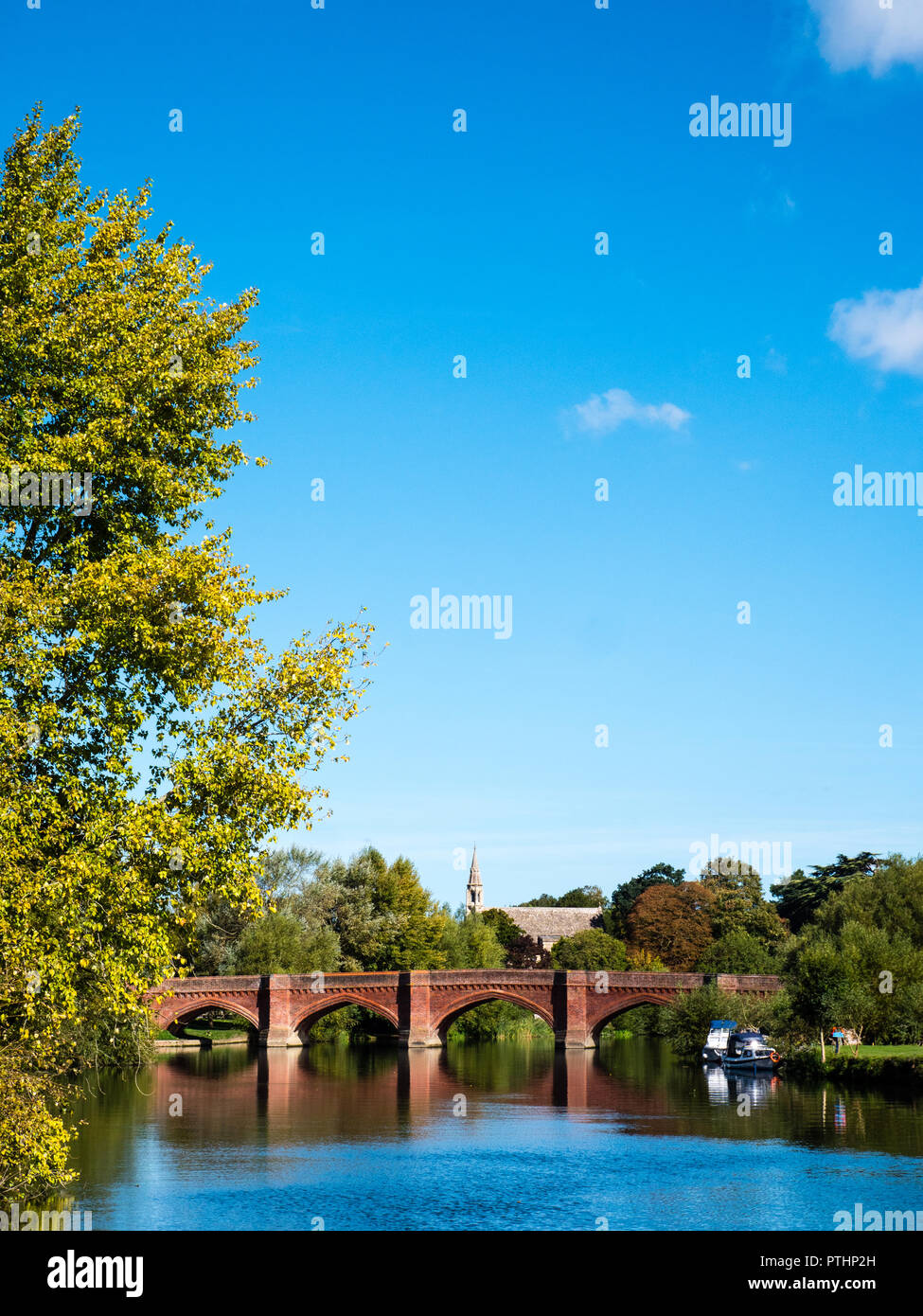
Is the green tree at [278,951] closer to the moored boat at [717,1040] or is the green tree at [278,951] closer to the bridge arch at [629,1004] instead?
the bridge arch at [629,1004]

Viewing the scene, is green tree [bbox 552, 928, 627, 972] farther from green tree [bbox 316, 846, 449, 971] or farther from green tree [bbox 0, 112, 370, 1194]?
green tree [bbox 0, 112, 370, 1194]

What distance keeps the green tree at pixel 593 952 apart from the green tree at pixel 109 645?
74849 millimetres

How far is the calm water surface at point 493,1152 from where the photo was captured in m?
23.0

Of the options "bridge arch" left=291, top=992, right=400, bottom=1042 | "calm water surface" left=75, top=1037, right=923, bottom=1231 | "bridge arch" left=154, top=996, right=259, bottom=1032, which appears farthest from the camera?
"bridge arch" left=291, top=992, right=400, bottom=1042

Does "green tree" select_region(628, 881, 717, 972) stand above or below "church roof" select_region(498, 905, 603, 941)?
above

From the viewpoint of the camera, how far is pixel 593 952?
294ft

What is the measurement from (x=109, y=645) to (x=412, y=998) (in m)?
55.5

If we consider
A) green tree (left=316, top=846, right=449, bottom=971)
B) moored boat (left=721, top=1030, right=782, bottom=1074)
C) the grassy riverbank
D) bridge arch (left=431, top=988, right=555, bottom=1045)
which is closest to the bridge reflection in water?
moored boat (left=721, top=1030, right=782, bottom=1074)

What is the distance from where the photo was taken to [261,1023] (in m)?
67.4

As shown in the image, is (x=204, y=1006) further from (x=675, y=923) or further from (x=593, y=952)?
(x=675, y=923)

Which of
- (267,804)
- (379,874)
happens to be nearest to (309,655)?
(267,804)

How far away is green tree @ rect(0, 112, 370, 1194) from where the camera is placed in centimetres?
1409

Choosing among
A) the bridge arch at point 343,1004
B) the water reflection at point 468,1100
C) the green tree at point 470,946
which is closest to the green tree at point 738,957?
the water reflection at point 468,1100

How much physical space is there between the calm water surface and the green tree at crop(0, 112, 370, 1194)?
8.43 meters
